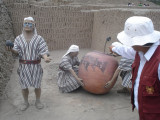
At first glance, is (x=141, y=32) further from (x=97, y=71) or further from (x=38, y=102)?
(x=38, y=102)

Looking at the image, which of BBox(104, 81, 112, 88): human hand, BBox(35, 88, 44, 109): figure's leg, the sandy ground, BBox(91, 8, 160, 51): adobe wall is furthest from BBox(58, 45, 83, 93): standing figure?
BBox(91, 8, 160, 51): adobe wall

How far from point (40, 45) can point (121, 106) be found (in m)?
1.73

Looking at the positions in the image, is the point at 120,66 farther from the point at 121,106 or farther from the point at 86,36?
the point at 86,36

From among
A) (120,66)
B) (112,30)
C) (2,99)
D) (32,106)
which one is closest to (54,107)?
(32,106)

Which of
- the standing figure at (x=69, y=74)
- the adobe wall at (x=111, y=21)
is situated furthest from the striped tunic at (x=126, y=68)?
the adobe wall at (x=111, y=21)

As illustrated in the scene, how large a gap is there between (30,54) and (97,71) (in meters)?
1.26

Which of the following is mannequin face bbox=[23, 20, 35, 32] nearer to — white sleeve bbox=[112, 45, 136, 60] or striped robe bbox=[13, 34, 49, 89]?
striped robe bbox=[13, 34, 49, 89]

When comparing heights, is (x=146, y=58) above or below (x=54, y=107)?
above

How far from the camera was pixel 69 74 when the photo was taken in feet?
13.2

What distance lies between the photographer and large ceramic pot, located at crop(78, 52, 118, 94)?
3664 mm

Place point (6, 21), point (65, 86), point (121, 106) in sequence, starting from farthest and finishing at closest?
point (6, 21) < point (65, 86) < point (121, 106)

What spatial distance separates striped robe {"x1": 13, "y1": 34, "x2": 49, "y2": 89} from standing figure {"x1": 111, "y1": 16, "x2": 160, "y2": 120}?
1.73 m

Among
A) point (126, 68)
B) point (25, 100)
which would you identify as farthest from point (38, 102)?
point (126, 68)

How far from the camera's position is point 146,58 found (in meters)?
1.63
